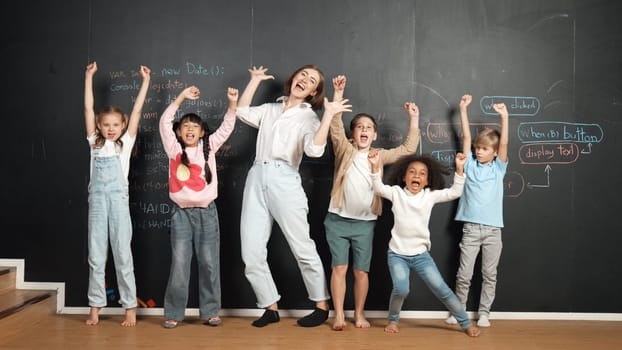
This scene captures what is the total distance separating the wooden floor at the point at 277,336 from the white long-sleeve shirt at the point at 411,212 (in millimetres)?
494

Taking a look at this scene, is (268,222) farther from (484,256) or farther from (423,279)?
(484,256)

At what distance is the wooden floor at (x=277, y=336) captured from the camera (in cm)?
302

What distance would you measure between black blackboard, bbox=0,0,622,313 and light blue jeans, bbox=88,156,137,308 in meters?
0.30

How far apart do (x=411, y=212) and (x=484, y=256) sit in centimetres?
67

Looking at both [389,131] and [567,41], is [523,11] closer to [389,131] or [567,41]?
[567,41]

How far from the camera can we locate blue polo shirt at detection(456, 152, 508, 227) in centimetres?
360

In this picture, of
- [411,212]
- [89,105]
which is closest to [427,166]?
[411,212]

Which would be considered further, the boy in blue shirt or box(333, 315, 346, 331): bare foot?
the boy in blue shirt

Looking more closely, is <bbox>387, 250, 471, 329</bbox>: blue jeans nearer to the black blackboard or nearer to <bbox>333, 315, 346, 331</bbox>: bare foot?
<bbox>333, 315, 346, 331</bbox>: bare foot

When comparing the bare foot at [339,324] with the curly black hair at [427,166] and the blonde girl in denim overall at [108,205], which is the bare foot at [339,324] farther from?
the blonde girl in denim overall at [108,205]

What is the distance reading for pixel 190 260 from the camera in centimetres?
347

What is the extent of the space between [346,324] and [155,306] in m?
1.20

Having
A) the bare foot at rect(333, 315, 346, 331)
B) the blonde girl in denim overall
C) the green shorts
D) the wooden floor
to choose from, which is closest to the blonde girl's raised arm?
the blonde girl in denim overall

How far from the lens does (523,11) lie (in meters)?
3.85
